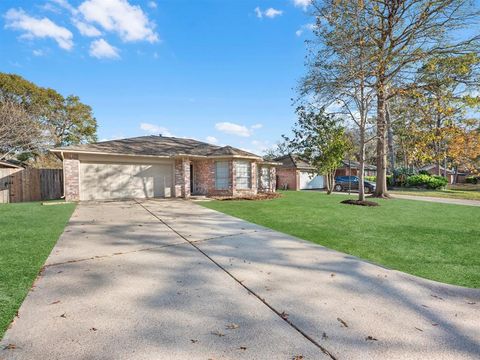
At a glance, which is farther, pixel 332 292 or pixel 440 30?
pixel 440 30

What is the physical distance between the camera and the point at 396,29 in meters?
13.2

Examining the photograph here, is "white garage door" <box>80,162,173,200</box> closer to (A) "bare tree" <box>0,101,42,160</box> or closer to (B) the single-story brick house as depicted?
(B) the single-story brick house

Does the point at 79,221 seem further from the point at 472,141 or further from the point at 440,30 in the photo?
the point at 472,141

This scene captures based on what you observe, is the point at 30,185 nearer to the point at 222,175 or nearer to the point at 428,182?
the point at 222,175

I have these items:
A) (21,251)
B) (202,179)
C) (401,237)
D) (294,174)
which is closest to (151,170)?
(202,179)

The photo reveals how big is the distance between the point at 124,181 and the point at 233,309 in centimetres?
1343

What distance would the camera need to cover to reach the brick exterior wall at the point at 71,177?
1259 centimetres

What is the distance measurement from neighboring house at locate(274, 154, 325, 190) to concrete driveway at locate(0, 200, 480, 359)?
74.5ft

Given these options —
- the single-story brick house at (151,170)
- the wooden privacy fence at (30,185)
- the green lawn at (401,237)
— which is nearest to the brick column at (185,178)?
the single-story brick house at (151,170)

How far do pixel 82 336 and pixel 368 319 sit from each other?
2.66 meters

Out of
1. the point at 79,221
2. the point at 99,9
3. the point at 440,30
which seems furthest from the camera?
the point at 440,30

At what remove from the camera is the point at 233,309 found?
273 cm

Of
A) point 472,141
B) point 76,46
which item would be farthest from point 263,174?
point 472,141

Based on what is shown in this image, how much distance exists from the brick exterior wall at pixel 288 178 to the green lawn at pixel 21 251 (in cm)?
2192
